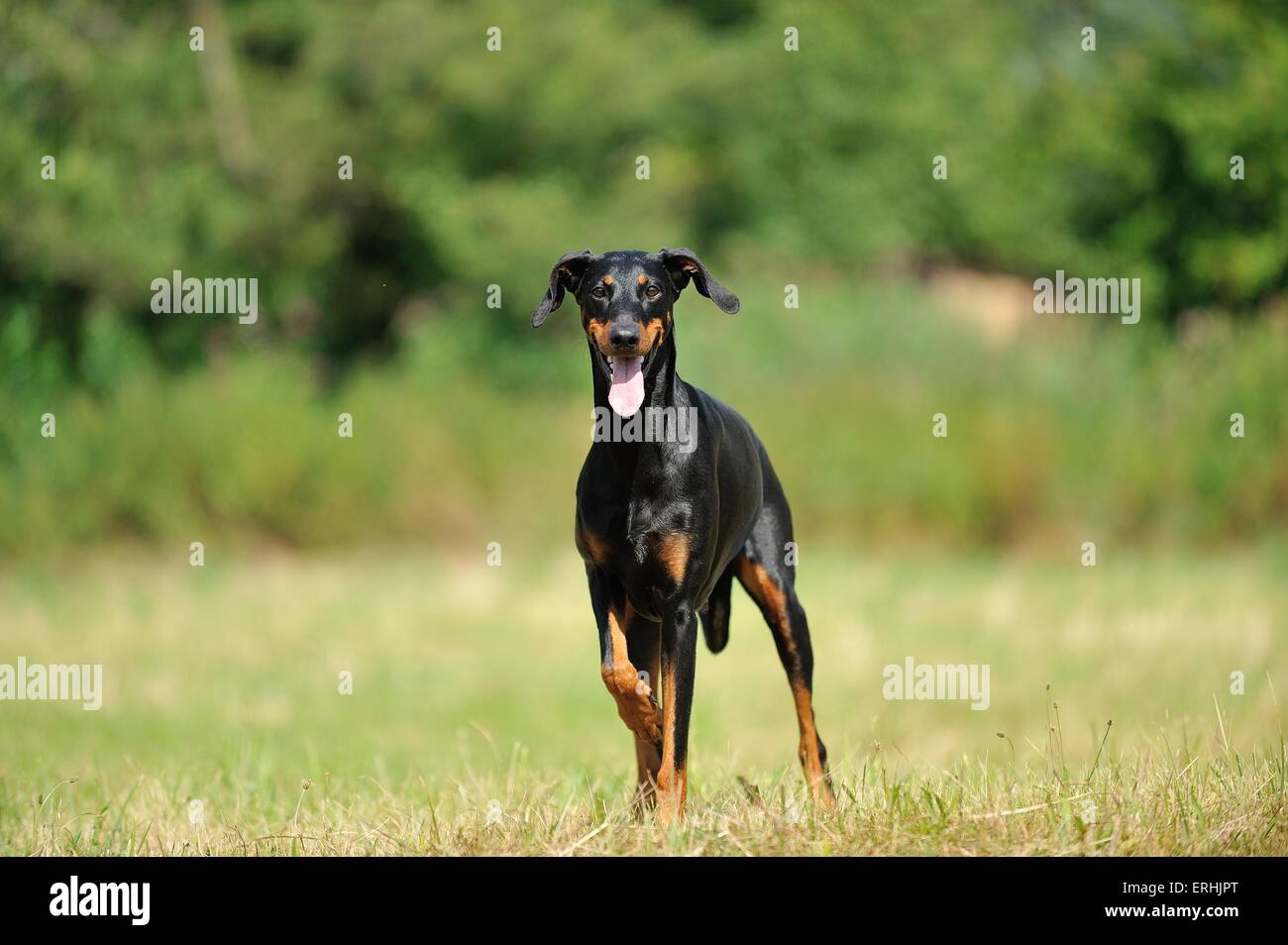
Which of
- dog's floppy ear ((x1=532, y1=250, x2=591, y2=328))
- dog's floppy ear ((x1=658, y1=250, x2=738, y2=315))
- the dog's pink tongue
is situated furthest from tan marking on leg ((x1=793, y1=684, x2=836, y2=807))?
dog's floppy ear ((x1=532, y1=250, x2=591, y2=328))

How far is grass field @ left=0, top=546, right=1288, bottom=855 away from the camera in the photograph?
582 cm

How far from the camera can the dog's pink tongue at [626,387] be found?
584 centimetres

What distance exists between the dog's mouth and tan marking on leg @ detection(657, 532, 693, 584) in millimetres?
501

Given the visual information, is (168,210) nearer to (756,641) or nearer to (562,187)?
(562,187)

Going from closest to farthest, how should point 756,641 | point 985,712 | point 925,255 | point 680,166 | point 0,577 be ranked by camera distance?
point 985,712
point 756,641
point 0,577
point 680,166
point 925,255

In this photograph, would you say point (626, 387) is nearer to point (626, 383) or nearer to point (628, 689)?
point (626, 383)

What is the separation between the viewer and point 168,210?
28.0m

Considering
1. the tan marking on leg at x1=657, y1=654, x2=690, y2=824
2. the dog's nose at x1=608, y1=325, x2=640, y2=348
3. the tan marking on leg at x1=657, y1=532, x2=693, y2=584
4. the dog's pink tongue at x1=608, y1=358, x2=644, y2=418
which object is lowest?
the tan marking on leg at x1=657, y1=654, x2=690, y2=824

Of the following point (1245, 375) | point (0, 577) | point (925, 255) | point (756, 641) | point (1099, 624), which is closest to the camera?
point (1099, 624)

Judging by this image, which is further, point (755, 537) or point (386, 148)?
point (386, 148)

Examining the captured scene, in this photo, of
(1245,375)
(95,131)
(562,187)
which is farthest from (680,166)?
(1245,375)

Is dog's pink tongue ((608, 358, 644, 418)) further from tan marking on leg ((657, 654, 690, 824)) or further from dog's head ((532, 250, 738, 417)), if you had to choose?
tan marking on leg ((657, 654, 690, 824))

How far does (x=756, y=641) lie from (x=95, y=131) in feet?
52.8

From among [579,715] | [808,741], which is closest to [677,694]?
[808,741]
